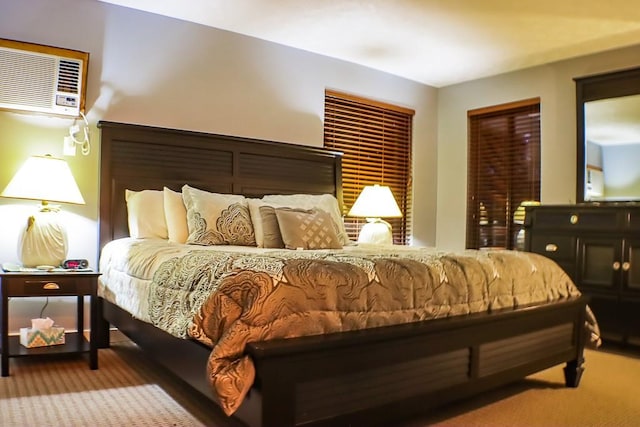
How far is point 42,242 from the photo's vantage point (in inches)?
121

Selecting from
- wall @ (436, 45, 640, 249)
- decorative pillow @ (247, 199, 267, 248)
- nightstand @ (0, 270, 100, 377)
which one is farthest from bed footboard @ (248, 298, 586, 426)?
wall @ (436, 45, 640, 249)

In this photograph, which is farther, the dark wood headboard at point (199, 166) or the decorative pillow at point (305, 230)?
the dark wood headboard at point (199, 166)

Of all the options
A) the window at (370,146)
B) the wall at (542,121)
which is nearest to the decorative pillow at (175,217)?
the window at (370,146)

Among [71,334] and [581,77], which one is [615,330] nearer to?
[581,77]

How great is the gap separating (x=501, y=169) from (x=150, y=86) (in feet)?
10.6

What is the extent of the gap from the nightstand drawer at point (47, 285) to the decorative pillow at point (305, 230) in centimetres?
113

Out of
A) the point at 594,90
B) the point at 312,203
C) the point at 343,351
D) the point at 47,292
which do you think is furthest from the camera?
the point at 594,90

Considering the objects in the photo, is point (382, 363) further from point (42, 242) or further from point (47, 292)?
point (42, 242)

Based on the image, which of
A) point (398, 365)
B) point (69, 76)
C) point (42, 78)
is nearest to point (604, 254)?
point (398, 365)

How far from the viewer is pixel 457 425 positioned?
2260 mm

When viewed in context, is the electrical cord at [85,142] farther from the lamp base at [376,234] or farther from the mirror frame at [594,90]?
the mirror frame at [594,90]

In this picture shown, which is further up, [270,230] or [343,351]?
[270,230]

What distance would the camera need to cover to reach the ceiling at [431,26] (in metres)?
3.54

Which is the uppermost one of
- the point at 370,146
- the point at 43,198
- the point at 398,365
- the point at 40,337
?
the point at 370,146
